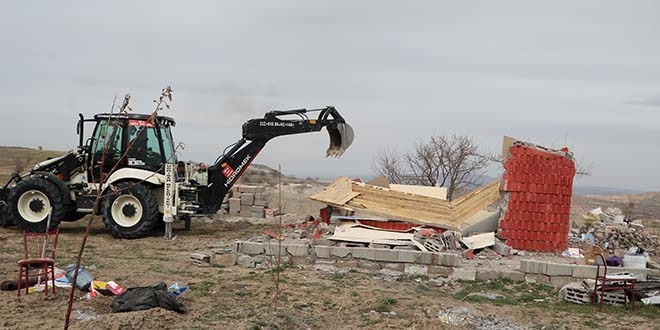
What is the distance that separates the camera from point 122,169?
12516 millimetres

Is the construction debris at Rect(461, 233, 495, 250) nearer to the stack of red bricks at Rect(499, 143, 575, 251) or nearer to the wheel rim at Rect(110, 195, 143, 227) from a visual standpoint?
the stack of red bricks at Rect(499, 143, 575, 251)

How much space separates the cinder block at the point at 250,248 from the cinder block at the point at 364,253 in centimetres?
163

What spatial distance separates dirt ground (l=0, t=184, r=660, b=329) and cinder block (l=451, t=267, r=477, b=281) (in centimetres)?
20

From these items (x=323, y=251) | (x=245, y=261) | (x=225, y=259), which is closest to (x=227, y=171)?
(x=225, y=259)

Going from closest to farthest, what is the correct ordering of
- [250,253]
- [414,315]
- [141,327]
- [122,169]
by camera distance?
[141,327] → [414,315] → [250,253] → [122,169]

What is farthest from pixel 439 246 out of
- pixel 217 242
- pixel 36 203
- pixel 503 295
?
pixel 36 203

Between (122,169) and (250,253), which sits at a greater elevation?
(122,169)

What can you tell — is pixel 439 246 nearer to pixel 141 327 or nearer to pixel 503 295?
pixel 503 295

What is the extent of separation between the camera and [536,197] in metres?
11.7

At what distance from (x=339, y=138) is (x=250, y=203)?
5.71 m

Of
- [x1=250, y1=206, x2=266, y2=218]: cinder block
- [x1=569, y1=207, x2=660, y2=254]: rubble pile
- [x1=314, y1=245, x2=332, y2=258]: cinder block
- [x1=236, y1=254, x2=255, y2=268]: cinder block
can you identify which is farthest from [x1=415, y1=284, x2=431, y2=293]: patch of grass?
[x1=250, y1=206, x2=266, y2=218]: cinder block

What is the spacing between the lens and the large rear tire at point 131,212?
12.5 m

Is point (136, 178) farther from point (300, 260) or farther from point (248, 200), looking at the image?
point (248, 200)

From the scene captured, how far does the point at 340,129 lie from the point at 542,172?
453 centimetres
